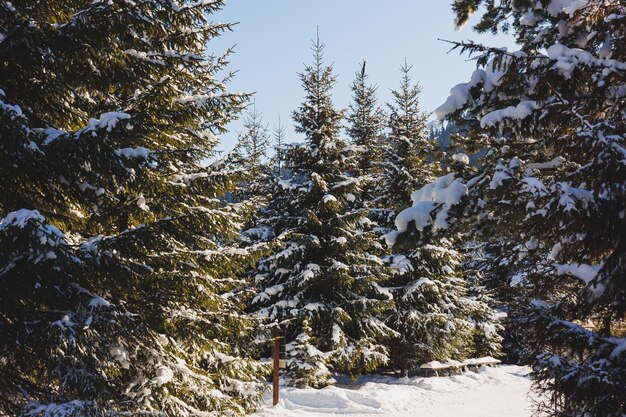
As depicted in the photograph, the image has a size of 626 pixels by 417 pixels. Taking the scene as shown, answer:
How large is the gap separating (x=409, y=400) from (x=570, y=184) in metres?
9.56

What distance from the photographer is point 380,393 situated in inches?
507

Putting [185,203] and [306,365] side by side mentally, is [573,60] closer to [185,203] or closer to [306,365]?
[185,203]

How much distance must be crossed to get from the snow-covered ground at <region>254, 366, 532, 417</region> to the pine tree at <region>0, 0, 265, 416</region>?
11.6 feet

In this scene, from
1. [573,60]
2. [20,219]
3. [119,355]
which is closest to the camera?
[20,219]

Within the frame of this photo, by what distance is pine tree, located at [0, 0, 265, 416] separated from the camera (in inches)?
194

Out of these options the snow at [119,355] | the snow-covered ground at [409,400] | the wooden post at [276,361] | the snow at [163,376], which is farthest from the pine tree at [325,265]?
the snow at [119,355]

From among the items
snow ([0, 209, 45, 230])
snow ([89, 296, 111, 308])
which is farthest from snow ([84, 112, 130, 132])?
snow ([89, 296, 111, 308])

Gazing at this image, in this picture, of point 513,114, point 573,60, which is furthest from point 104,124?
point 573,60

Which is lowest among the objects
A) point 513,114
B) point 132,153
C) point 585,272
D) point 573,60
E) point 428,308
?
point 585,272

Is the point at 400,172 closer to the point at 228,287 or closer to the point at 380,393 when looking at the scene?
the point at 380,393

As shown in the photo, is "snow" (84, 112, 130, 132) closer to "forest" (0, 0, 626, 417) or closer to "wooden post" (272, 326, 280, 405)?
"forest" (0, 0, 626, 417)

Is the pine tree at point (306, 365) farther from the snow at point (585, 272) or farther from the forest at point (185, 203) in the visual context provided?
the snow at point (585, 272)

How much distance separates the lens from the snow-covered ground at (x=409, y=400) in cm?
1129

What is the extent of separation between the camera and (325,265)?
15.8 metres
